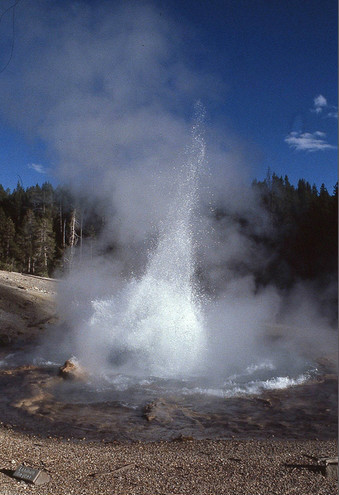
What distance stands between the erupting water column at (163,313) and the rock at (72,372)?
887mm

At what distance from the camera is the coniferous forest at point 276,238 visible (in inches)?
796

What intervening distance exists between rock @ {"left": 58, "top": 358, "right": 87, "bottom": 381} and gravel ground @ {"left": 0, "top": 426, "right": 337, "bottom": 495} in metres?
2.66

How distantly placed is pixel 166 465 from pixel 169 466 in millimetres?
39

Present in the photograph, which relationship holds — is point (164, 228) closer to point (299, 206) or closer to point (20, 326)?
point (20, 326)

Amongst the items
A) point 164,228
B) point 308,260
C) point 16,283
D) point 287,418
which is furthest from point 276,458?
point 308,260

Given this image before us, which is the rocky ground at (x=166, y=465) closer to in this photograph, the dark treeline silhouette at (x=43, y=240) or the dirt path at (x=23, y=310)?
the dirt path at (x=23, y=310)

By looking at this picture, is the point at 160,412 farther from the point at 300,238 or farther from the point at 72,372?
the point at 300,238

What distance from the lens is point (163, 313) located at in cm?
1046

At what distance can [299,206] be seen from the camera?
26.6 m

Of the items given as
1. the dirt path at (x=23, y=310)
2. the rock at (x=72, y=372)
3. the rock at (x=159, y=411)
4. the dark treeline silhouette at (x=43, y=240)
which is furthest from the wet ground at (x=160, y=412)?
the dark treeline silhouette at (x=43, y=240)

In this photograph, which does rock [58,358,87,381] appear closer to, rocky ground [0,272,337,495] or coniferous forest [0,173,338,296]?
rocky ground [0,272,337,495]

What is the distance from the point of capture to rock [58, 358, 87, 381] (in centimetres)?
777

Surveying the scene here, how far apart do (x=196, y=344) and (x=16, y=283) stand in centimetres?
1056

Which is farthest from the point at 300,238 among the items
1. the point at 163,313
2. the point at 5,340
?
the point at 5,340
